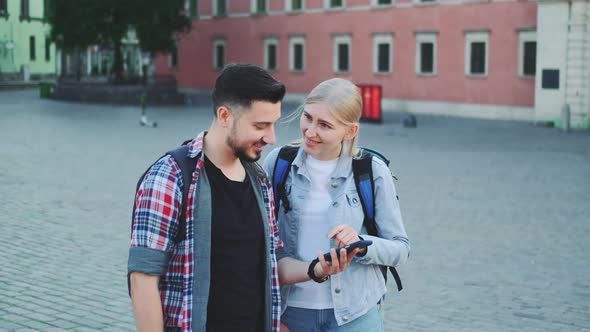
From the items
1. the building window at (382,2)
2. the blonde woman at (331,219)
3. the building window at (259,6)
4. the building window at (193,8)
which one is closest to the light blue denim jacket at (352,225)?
the blonde woman at (331,219)

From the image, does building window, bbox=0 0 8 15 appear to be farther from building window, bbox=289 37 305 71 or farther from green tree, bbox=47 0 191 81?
building window, bbox=289 37 305 71

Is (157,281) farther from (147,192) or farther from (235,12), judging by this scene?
(235,12)

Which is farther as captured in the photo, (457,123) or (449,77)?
(449,77)

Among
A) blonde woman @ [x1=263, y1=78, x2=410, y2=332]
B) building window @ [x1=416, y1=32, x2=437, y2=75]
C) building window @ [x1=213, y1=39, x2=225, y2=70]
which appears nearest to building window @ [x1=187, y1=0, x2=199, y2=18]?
building window @ [x1=213, y1=39, x2=225, y2=70]

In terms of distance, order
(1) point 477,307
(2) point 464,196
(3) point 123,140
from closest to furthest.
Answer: (1) point 477,307
(2) point 464,196
(3) point 123,140

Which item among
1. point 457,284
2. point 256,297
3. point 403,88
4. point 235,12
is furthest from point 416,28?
point 256,297

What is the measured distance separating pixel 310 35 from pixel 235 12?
7022 mm

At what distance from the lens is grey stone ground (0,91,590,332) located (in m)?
7.68

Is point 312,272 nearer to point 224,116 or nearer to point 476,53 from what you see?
point 224,116

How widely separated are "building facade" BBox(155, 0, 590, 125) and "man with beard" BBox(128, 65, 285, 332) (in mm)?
31163

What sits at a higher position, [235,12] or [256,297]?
[235,12]

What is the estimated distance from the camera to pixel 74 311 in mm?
7438

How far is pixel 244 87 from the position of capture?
3.20 meters

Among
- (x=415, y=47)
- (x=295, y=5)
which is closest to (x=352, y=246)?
Answer: (x=415, y=47)
